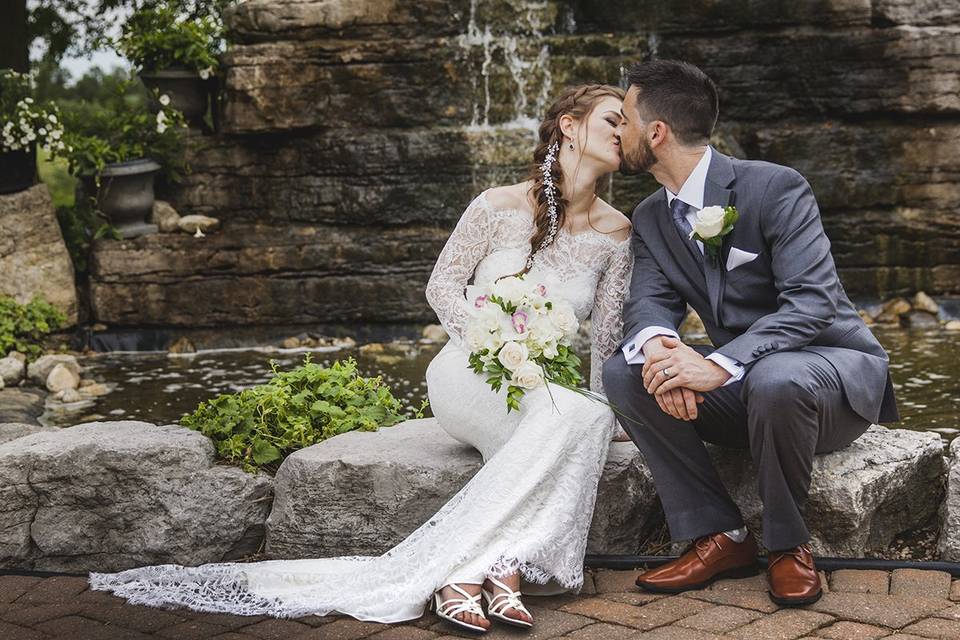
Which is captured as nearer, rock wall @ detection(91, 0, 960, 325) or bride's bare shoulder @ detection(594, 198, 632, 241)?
bride's bare shoulder @ detection(594, 198, 632, 241)

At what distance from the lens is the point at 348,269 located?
10.3 meters

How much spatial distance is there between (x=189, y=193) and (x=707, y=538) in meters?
7.99

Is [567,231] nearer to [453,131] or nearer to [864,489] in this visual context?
[864,489]

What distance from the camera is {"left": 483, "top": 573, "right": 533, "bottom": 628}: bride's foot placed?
3.37m

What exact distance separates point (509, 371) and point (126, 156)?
7504 millimetres

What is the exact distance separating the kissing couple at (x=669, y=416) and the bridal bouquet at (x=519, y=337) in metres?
0.09

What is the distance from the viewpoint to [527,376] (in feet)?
12.3

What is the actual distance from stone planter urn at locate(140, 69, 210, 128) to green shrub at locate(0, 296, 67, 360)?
245 cm

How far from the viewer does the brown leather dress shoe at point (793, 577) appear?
3445mm

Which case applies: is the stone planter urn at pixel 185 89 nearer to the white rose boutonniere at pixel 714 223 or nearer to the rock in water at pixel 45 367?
the rock in water at pixel 45 367

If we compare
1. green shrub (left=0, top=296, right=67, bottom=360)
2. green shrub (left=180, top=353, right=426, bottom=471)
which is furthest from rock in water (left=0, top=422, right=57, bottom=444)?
green shrub (left=0, top=296, right=67, bottom=360)

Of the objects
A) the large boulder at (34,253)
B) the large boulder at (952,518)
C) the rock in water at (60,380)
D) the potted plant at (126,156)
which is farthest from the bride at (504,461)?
the potted plant at (126,156)

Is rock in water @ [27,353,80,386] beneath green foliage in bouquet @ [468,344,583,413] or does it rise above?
beneath

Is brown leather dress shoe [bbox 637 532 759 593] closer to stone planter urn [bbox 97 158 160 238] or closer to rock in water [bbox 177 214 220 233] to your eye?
rock in water [bbox 177 214 220 233]
